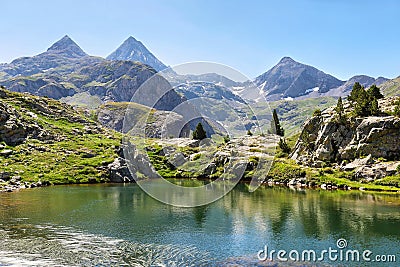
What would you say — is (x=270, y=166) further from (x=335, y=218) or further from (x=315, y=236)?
(x=315, y=236)

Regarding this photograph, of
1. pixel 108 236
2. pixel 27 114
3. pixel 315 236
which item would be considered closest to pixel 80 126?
pixel 27 114

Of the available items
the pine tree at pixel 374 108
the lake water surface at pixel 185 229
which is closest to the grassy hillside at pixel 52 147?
the lake water surface at pixel 185 229

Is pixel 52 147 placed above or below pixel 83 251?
above

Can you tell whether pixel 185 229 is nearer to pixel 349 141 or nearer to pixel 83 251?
pixel 83 251

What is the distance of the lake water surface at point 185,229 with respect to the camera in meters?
39.1

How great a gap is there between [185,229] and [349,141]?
81.6 metres

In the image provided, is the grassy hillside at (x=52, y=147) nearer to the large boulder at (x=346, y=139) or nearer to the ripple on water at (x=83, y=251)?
the ripple on water at (x=83, y=251)

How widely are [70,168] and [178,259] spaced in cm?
9475

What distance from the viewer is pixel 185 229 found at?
5175cm

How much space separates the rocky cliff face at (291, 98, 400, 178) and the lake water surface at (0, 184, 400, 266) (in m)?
28.3

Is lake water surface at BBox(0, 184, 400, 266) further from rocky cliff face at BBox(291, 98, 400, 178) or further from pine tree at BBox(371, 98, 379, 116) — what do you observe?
pine tree at BBox(371, 98, 379, 116)

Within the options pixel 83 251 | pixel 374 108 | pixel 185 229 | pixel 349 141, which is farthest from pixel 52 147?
pixel 374 108

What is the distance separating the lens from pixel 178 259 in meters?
38.6

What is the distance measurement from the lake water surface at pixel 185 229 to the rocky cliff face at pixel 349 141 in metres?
28.3
